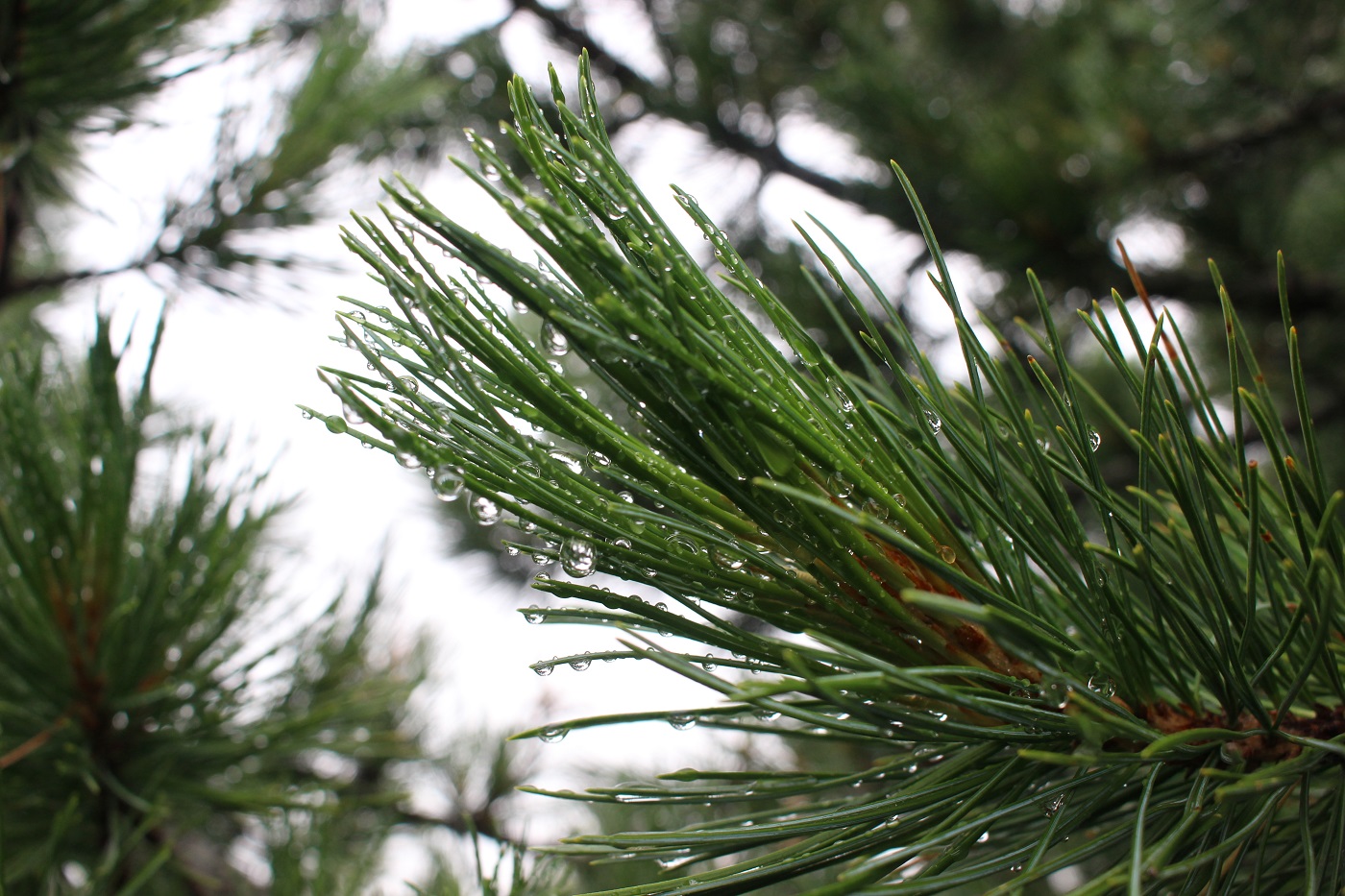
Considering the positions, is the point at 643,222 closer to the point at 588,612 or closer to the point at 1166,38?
the point at 588,612

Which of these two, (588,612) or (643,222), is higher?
(643,222)

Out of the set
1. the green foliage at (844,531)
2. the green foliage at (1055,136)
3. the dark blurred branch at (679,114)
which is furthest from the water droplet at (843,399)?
the dark blurred branch at (679,114)

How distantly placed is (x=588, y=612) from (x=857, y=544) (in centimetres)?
10

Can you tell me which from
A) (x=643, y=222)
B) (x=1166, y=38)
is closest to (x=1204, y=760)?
(x=643, y=222)

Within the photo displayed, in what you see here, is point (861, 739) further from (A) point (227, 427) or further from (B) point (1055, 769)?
(A) point (227, 427)

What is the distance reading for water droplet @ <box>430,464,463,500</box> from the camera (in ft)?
0.99

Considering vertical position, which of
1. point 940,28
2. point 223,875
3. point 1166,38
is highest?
point 940,28

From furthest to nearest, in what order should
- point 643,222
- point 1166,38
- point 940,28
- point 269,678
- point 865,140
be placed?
point 940,28, point 1166,38, point 865,140, point 269,678, point 643,222

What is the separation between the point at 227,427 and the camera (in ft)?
2.29

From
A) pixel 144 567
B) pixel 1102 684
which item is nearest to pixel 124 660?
pixel 144 567

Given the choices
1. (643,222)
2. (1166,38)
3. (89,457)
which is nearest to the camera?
(643,222)

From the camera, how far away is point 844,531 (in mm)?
333

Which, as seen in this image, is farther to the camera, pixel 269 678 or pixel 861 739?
pixel 269 678

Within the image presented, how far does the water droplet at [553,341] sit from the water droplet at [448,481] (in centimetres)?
6
